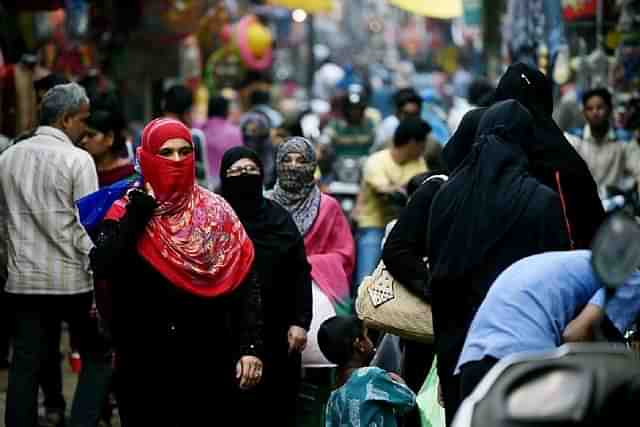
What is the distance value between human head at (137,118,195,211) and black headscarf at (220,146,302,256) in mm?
795

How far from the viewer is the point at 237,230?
21.4 ft

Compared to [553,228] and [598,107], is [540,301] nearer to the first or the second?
[553,228]

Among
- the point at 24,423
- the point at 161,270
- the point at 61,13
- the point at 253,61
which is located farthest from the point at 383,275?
the point at 253,61

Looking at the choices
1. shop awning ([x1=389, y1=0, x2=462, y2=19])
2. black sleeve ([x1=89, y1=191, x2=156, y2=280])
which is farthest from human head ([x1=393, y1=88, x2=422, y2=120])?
black sleeve ([x1=89, y1=191, x2=156, y2=280])

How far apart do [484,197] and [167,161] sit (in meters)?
1.49

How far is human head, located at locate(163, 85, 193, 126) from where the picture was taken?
37.8ft

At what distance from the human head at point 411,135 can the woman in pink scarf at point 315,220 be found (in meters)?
3.05

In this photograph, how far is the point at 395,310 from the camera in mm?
6602

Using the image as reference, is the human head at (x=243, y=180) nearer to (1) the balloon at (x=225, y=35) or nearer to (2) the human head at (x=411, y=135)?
(2) the human head at (x=411, y=135)

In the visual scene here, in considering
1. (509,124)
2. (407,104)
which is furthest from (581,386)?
(407,104)

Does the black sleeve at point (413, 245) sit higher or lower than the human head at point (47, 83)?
lower

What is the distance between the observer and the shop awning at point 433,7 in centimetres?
1498

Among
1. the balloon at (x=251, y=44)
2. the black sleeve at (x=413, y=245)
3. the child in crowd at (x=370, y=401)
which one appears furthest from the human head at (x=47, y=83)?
the balloon at (x=251, y=44)

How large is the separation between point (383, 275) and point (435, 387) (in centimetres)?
52
